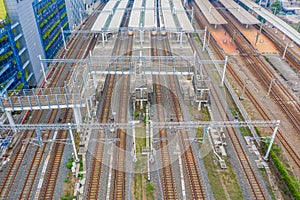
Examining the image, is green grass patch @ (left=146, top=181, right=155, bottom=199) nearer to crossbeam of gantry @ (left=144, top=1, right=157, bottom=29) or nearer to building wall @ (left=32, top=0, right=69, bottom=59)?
building wall @ (left=32, top=0, right=69, bottom=59)

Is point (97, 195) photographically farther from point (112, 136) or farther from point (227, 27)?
point (227, 27)

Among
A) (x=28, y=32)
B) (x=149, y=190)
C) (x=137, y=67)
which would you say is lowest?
(x=149, y=190)

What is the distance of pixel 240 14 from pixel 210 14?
8139mm

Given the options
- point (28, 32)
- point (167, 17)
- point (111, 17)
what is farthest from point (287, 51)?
point (28, 32)

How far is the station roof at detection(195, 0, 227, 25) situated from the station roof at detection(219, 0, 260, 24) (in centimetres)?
399

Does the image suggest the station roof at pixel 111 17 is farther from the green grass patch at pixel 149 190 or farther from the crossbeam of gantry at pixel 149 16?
the green grass patch at pixel 149 190

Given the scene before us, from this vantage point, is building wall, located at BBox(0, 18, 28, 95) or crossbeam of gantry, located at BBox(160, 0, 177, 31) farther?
crossbeam of gantry, located at BBox(160, 0, 177, 31)

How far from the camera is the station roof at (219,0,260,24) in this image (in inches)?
2633

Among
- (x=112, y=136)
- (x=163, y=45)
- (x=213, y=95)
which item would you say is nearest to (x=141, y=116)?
(x=112, y=136)

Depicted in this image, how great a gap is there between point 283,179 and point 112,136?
19.7 meters

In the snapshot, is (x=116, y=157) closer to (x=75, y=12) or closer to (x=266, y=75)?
(x=266, y=75)

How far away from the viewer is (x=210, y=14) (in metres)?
73.6

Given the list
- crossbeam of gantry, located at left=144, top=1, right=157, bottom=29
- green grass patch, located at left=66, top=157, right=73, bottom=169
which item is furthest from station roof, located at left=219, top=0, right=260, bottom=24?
green grass patch, located at left=66, top=157, right=73, bottom=169

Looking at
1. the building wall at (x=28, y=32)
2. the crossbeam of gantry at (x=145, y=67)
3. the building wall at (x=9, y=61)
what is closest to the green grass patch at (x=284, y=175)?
the crossbeam of gantry at (x=145, y=67)
